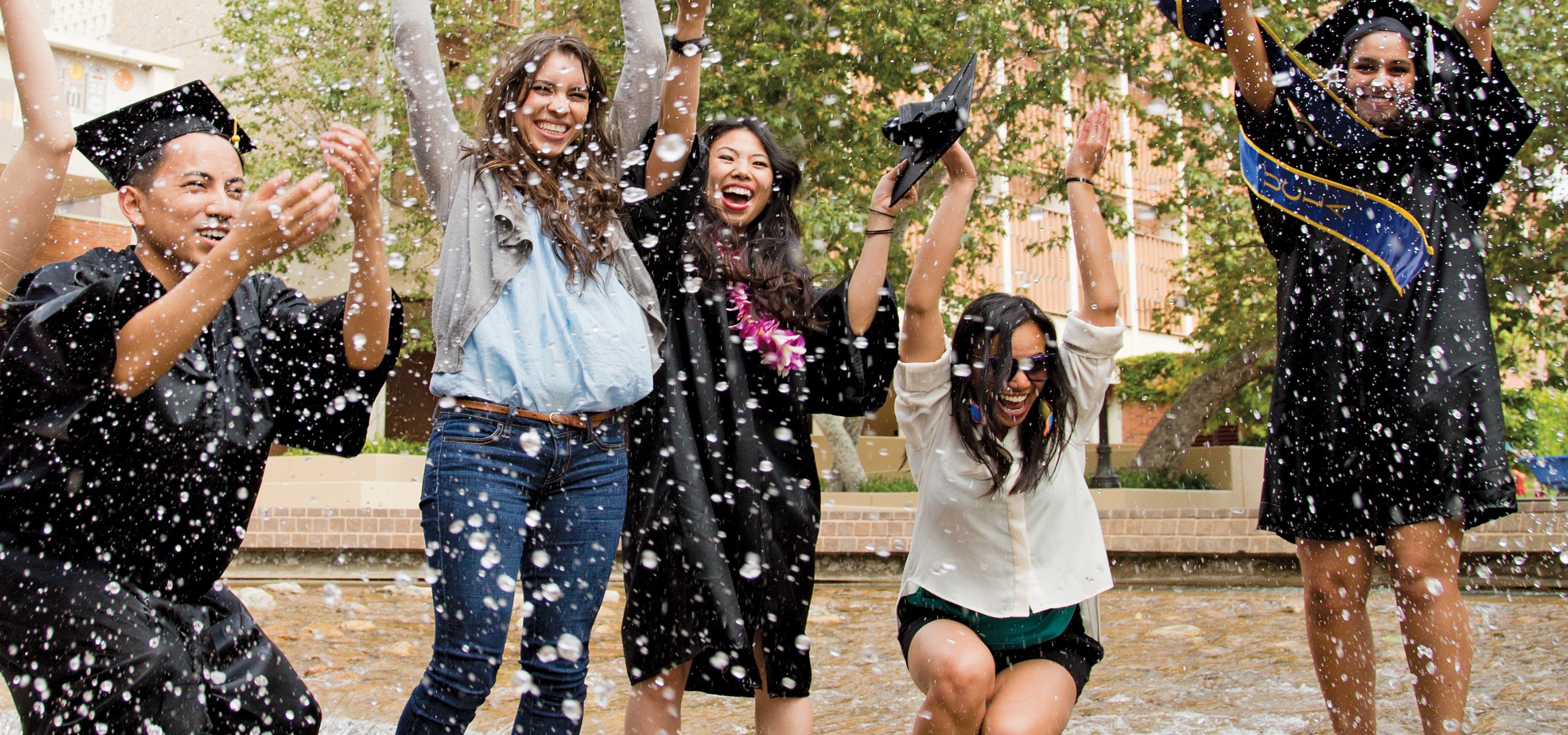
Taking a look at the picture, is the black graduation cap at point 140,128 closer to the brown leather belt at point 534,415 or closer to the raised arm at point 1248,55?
the brown leather belt at point 534,415

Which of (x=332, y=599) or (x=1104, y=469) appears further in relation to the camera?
(x=1104, y=469)

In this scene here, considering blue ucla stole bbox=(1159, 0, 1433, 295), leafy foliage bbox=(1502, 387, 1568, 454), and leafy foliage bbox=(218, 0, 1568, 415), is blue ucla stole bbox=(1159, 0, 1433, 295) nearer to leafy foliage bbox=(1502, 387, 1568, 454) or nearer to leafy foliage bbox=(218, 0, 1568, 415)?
leafy foliage bbox=(218, 0, 1568, 415)

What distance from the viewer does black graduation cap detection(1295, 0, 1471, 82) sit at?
3111mm

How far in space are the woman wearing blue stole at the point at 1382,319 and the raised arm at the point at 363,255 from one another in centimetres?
204

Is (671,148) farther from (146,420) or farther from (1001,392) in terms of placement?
(146,420)

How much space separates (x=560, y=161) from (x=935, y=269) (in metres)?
0.88

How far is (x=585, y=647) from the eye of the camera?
8.66ft

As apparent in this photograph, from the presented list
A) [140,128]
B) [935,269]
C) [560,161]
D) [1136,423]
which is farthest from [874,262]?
[1136,423]

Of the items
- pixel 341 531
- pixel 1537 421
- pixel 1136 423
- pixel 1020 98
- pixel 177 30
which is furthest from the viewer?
pixel 1136 423

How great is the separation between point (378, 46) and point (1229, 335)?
939 centimetres

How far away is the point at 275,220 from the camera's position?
2.12m

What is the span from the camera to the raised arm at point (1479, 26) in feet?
9.95

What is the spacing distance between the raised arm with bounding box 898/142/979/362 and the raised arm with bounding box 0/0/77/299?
1727 mm

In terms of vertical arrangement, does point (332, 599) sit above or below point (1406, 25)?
below
